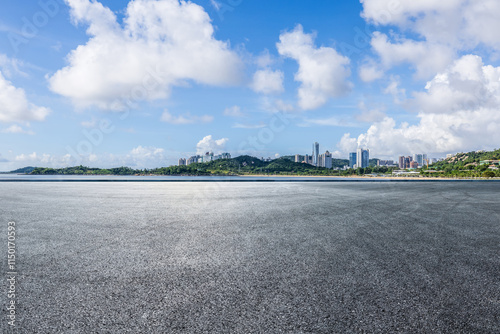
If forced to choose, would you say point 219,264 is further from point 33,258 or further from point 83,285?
point 33,258

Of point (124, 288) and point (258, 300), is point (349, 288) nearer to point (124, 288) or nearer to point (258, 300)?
point (258, 300)

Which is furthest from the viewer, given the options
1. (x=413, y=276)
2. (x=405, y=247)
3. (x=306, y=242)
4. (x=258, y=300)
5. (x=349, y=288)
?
(x=306, y=242)

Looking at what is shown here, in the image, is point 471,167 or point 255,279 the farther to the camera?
point 471,167

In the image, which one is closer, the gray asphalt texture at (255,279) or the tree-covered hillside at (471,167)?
the gray asphalt texture at (255,279)

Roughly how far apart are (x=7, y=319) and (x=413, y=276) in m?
4.95

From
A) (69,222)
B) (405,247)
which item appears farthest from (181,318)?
(69,222)

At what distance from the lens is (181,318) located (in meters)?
2.99

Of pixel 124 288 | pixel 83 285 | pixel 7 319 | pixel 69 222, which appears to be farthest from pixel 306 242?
pixel 69 222

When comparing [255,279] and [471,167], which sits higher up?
[471,167]

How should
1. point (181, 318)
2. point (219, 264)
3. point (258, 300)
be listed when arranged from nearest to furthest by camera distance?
point (181, 318) < point (258, 300) < point (219, 264)

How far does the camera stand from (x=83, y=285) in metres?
3.86

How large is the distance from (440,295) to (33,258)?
20.1 ft

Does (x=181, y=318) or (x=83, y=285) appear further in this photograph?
(x=83, y=285)

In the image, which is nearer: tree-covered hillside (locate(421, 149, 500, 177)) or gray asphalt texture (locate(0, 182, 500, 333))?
gray asphalt texture (locate(0, 182, 500, 333))
